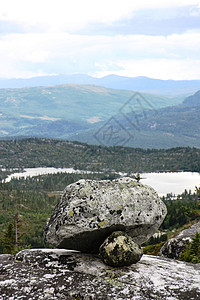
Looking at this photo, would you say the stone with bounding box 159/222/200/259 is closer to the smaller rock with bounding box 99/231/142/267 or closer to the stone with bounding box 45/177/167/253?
the stone with bounding box 45/177/167/253

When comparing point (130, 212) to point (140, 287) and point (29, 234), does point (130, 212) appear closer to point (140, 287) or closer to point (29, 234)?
point (140, 287)

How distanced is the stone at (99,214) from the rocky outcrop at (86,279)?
49.5 inches

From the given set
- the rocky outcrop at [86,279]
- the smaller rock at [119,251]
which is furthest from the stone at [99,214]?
the rocky outcrop at [86,279]

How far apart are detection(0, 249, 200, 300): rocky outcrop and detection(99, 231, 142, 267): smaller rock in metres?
0.40

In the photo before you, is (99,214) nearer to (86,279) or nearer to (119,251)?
Result: (119,251)

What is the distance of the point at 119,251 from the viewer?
2055 cm

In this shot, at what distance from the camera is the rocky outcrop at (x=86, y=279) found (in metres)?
18.1

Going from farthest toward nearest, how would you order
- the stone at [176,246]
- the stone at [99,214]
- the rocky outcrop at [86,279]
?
the stone at [176,246], the stone at [99,214], the rocky outcrop at [86,279]

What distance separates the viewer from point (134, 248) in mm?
21219

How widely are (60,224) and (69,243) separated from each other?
63.4 inches

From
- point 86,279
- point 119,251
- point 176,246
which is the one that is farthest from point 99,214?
point 176,246

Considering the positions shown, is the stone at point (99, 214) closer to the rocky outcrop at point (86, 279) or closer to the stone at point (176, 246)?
the rocky outcrop at point (86, 279)

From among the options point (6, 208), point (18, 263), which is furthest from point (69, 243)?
point (6, 208)

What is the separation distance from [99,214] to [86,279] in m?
3.90
